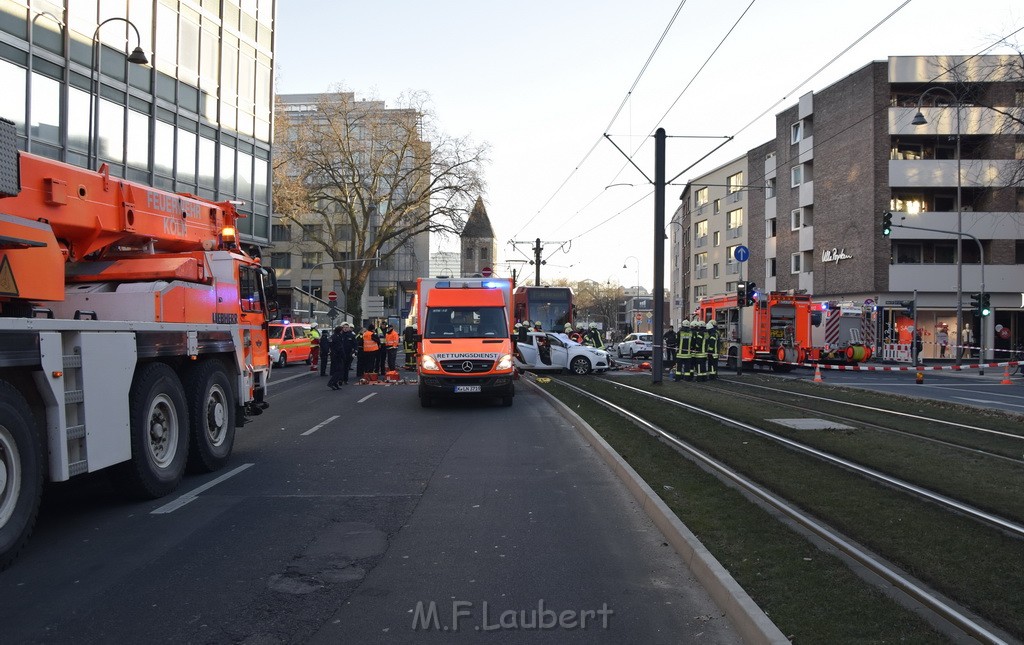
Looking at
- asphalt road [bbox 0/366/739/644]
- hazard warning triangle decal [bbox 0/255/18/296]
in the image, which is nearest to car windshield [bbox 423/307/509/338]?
asphalt road [bbox 0/366/739/644]

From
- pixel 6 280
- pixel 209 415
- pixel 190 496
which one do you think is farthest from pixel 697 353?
pixel 6 280

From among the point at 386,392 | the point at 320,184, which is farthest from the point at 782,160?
the point at 386,392

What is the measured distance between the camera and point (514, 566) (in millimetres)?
5523

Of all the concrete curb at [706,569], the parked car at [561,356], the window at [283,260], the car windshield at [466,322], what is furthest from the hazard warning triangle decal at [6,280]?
the window at [283,260]

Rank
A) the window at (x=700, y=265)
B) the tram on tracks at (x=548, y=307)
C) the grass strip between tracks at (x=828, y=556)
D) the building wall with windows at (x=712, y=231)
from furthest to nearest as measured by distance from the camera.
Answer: the window at (x=700, y=265)
the building wall with windows at (x=712, y=231)
the tram on tracks at (x=548, y=307)
the grass strip between tracks at (x=828, y=556)

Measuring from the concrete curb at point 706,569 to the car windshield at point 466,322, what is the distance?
8072 millimetres

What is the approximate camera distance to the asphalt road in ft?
14.5

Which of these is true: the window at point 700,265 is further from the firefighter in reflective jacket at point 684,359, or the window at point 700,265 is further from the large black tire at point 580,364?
the firefighter in reflective jacket at point 684,359

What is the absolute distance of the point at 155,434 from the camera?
7.55 m

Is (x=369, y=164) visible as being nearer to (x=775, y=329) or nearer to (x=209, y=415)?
(x=775, y=329)

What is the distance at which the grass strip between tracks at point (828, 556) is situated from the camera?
4.34 m

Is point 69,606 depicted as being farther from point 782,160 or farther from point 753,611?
point 782,160

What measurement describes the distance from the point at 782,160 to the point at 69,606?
5386 cm

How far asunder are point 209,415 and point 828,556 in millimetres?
6581
